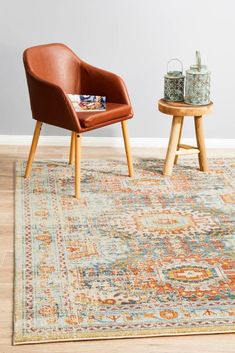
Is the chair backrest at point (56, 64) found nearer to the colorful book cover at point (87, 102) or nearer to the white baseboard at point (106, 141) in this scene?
the colorful book cover at point (87, 102)

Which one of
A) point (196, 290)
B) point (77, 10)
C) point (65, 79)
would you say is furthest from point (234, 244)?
point (77, 10)

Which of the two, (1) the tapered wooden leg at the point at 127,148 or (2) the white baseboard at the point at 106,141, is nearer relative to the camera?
(1) the tapered wooden leg at the point at 127,148

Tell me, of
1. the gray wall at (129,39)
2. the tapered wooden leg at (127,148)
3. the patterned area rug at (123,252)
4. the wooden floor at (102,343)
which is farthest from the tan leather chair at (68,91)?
the wooden floor at (102,343)

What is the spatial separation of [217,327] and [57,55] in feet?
7.46

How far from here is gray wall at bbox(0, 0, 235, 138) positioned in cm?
498

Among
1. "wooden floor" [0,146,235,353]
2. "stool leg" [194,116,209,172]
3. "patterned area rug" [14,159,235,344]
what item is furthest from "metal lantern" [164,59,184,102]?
"wooden floor" [0,146,235,353]

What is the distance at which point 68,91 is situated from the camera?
4.74m

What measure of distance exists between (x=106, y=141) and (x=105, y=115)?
3.01 ft

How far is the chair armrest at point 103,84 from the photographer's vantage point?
4578 mm

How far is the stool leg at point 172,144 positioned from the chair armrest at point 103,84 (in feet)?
0.98

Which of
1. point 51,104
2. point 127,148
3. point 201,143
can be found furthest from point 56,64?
point 201,143

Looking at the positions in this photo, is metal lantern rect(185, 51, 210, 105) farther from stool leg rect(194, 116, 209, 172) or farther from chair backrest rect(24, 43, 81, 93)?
chair backrest rect(24, 43, 81, 93)

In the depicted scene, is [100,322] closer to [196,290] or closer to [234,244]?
[196,290]

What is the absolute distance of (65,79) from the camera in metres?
4.71
